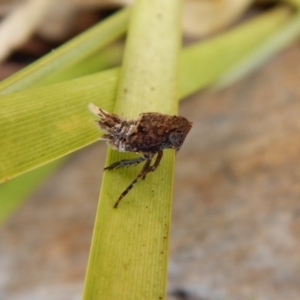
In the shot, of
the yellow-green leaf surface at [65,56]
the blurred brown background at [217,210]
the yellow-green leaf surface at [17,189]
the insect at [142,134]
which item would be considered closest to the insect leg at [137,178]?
the insect at [142,134]

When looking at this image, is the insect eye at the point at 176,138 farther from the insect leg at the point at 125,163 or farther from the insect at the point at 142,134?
the insect leg at the point at 125,163

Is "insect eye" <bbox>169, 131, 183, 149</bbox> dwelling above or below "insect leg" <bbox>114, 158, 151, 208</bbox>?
above

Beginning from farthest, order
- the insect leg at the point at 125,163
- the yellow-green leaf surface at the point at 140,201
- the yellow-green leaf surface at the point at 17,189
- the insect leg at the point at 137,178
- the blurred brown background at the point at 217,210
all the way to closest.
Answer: the yellow-green leaf surface at the point at 17,189 < the blurred brown background at the point at 217,210 < the insect leg at the point at 125,163 < the insect leg at the point at 137,178 < the yellow-green leaf surface at the point at 140,201

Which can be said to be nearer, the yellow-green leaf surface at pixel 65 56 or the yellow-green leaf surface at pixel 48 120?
the yellow-green leaf surface at pixel 48 120

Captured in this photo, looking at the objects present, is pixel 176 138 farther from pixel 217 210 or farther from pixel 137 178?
pixel 217 210

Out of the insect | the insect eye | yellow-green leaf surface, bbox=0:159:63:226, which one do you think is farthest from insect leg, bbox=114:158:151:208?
yellow-green leaf surface, bbox=0:159:63:226

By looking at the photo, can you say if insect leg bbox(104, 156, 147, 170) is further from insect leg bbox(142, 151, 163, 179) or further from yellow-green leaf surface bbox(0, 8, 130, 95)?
yellow-green leaf surface bbox(0, 8, 130, 95)

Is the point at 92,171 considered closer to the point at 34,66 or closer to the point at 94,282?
the point at 34,66

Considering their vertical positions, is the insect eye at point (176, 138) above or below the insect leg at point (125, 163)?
above

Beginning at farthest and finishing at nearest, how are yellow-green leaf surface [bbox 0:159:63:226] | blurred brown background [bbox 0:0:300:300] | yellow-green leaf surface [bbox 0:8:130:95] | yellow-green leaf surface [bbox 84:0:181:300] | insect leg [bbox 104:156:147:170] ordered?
yellow-green leaf surface [bbox 0:159:63:226] → blurred brown background [bbox 0:0:300:300] → yellow-green leaf surface [bbox 0:8:130:95] → insect leg [bbox 104:156:147:170] → yellow-green leaf surface [bbox 84:0:181:300]
